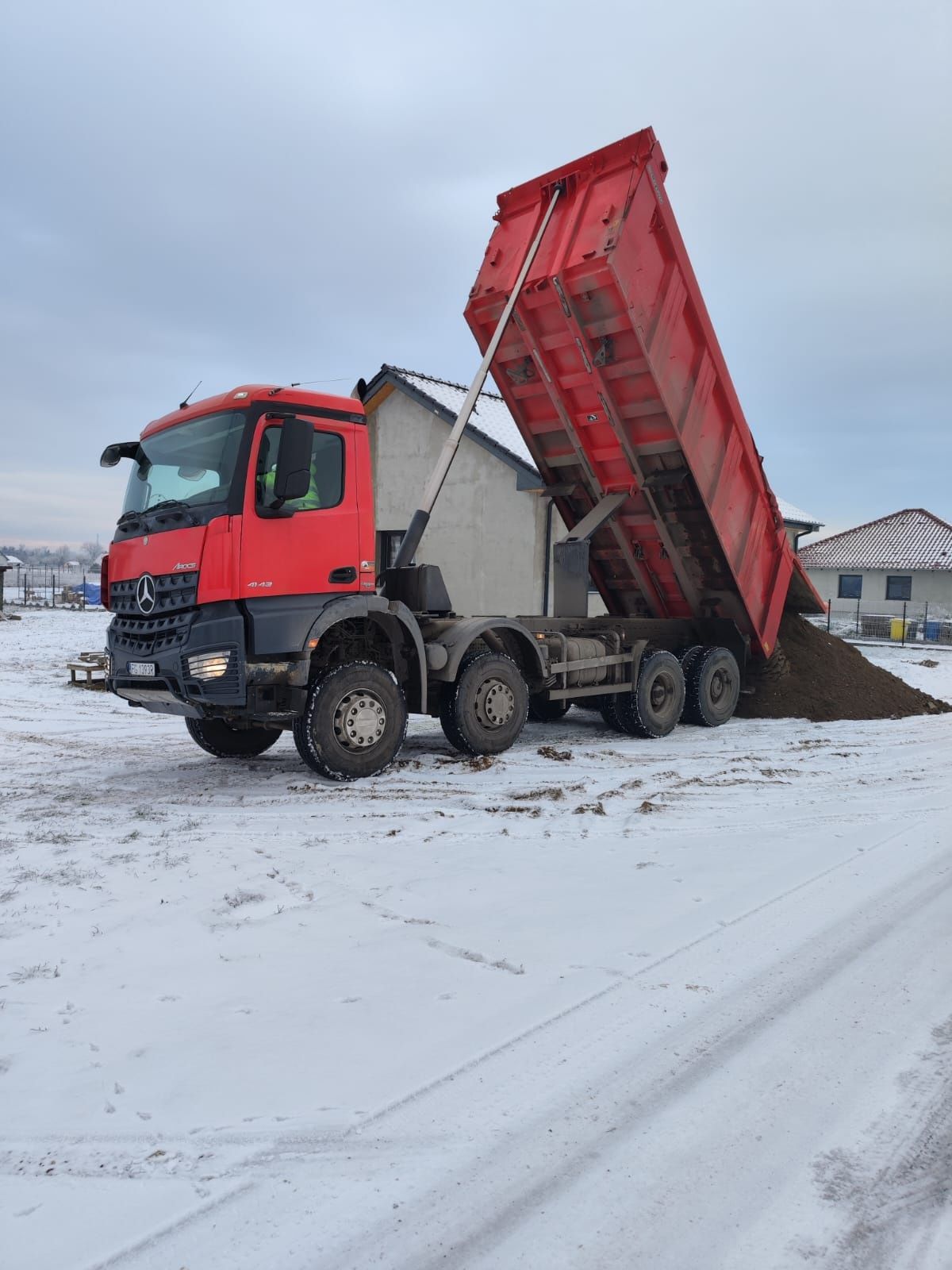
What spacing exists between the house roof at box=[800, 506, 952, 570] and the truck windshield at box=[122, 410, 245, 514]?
3620cm

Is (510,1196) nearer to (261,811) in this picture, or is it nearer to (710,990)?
(710,990)

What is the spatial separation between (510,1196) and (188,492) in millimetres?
5355

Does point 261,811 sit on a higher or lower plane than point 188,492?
lower

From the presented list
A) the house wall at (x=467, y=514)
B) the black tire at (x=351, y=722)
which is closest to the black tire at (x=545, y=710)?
the black tire at (x=351, y=722)

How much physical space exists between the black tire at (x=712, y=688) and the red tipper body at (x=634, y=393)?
455 mm

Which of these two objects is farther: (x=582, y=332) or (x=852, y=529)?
(x=852, y=529)

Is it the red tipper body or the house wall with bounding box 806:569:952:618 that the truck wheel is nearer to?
the red tipper body

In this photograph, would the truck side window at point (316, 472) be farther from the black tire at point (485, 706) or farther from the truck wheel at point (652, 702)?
the truck wheel at point (652, 702)

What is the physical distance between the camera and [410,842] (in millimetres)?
5188

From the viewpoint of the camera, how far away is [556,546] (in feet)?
31.8

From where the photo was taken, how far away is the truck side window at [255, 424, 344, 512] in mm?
6262

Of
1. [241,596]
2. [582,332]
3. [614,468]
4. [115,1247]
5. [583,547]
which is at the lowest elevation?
[115,1247]

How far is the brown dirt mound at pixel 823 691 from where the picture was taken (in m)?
11.0

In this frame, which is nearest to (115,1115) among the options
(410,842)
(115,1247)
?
(115,1247)
